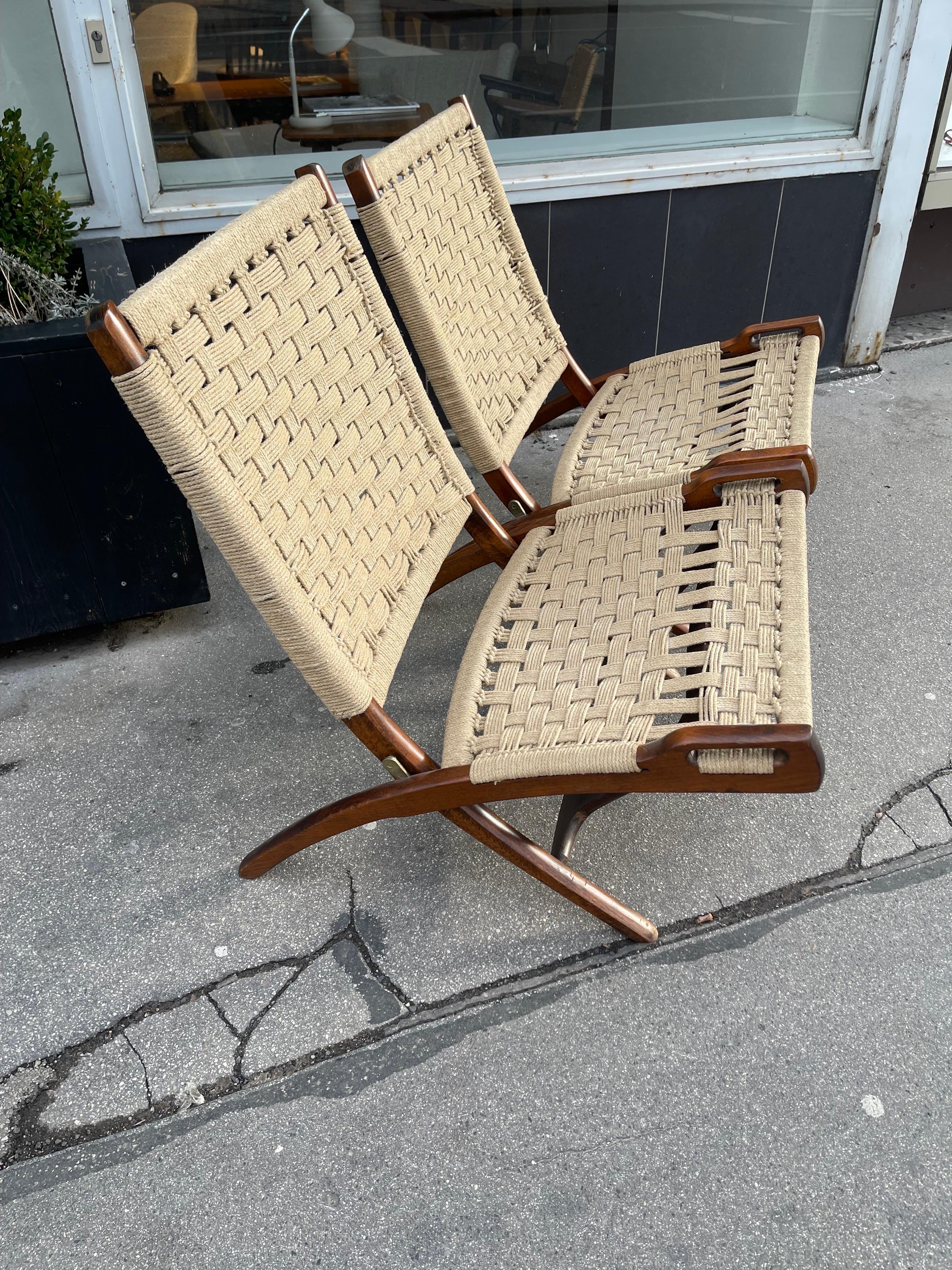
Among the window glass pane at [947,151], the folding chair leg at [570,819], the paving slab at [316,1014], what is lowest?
the paving slab at [316,1014]

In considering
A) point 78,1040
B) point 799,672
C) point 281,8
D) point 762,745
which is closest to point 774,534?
point 799,672

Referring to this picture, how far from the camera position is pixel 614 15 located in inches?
143

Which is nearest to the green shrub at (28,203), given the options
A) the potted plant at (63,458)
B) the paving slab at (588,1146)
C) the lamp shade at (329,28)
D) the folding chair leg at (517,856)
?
the potted plant at (63,458)

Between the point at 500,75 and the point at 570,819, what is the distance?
2819 mm

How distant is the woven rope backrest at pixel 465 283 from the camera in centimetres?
192

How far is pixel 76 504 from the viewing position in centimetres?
220

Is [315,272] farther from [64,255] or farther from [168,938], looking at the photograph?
[168,938]

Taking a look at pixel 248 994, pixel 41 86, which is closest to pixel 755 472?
pixel 248 994

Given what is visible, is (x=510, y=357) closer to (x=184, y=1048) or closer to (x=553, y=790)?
(x=553, y=790)

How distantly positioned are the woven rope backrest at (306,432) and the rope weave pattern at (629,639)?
0.67 feet

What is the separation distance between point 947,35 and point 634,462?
2386 millimetres

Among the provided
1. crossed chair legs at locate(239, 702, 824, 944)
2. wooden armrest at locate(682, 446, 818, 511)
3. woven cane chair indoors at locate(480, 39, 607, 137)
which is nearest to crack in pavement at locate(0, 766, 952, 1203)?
crossed chair legs at locate(239, 702, 824, 944)

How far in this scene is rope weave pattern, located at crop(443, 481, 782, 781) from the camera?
1.38 metres

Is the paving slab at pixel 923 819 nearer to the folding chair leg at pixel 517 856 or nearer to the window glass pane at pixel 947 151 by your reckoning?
the folding chair leg at pixel 517 856
